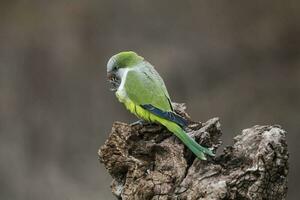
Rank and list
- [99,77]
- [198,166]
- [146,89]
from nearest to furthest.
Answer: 1. [198,166]
2. [146,89]
3. [99,77]

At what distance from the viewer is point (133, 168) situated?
2.15 m

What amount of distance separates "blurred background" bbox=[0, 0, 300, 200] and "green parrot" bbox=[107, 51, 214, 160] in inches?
95.4

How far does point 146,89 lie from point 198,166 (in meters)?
0.41

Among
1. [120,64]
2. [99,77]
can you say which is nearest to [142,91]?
[120,64]

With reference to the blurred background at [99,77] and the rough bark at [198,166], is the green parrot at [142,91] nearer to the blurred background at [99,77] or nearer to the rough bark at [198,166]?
the rough bark at [198,166]

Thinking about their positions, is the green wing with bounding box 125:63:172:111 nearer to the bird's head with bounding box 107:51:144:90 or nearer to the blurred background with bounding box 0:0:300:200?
the bird's head with bounding box 107:51:144:90

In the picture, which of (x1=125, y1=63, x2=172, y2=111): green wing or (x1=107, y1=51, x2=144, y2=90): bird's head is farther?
(x1=107, y1=51, x2=144, y2=90): bird's head

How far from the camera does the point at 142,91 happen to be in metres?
2.45

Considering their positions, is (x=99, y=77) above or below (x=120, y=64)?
above

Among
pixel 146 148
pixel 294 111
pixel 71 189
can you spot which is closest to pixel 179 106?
pixel 146 148

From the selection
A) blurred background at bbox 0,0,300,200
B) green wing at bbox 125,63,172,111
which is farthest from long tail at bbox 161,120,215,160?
blurred background at bbox 0,0,300,200

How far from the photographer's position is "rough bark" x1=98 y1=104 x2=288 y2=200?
2033 mm

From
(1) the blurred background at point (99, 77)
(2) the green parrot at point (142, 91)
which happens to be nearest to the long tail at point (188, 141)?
(2) the green parrot at point (142, 91)

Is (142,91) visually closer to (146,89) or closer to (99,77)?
(146,89)
